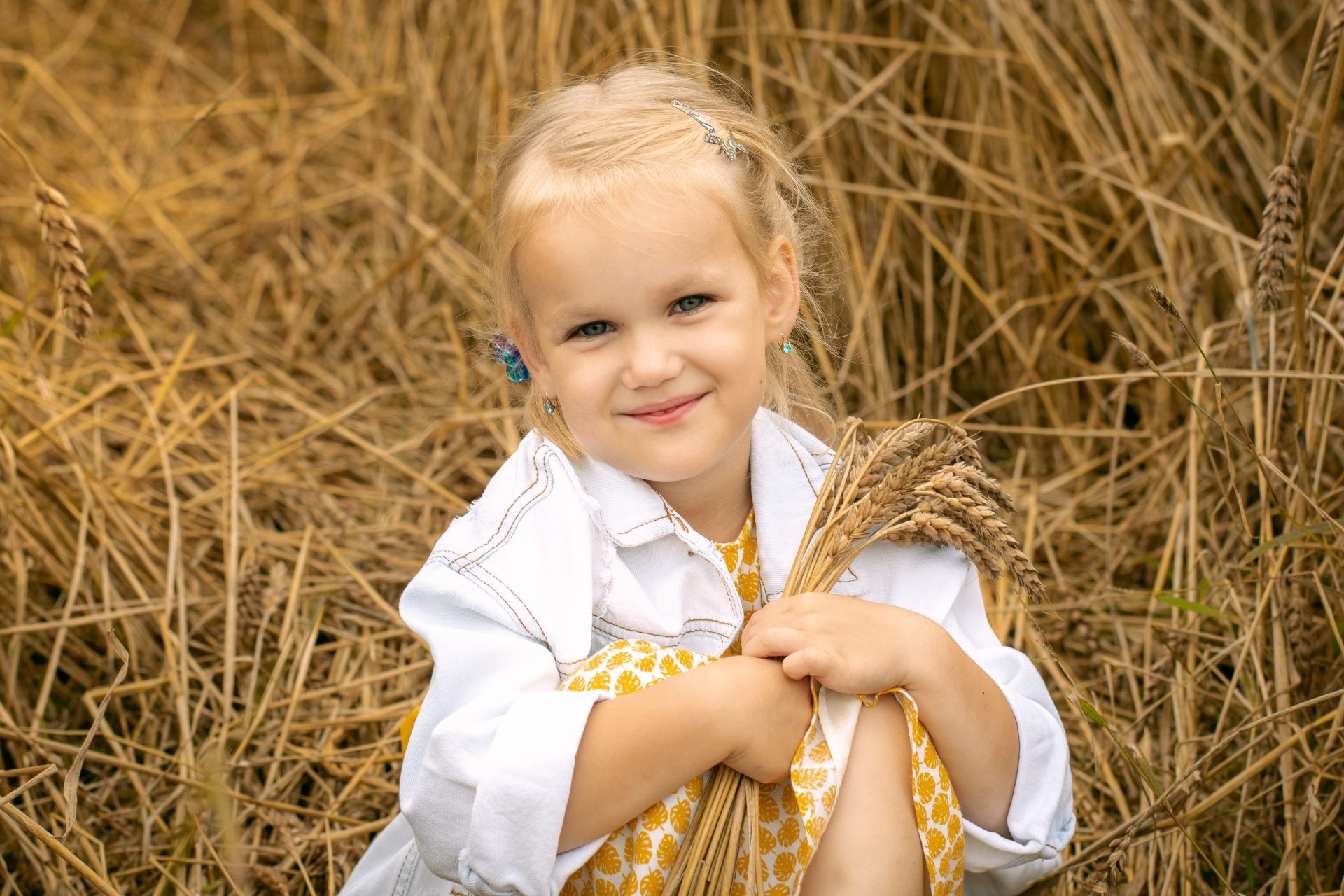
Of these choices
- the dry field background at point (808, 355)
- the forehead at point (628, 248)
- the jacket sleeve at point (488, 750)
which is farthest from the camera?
the dry field background at point (808, 355)

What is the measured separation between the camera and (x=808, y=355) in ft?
→ 8.31

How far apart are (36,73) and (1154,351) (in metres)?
3.30

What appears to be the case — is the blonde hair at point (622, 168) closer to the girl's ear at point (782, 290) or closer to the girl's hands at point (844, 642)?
the girl's ear at point (782, 290)

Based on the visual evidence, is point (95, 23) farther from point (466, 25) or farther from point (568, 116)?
point (568, 116)

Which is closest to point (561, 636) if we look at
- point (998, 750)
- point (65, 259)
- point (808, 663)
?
point (808, 663)

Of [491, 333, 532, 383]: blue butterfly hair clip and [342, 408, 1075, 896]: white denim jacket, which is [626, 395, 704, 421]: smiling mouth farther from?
[491, 333, 532, 383]: blue butterfly hair clip

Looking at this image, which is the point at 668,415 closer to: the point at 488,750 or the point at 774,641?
the point at 774,641

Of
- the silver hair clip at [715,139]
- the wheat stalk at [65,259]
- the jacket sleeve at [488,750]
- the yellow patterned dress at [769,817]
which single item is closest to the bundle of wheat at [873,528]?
the yellow patterned dress at [769,817]

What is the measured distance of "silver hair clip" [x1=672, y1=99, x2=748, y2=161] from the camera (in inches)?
56.7

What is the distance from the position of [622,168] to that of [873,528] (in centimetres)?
52

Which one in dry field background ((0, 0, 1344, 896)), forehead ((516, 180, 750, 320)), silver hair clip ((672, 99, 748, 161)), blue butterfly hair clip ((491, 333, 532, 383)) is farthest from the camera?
dry field background ((0, 0, 1344, 896))

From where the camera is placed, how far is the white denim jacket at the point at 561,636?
123 cm

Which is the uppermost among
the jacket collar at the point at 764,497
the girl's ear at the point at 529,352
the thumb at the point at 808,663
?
the girl's ear at the point at 529,352

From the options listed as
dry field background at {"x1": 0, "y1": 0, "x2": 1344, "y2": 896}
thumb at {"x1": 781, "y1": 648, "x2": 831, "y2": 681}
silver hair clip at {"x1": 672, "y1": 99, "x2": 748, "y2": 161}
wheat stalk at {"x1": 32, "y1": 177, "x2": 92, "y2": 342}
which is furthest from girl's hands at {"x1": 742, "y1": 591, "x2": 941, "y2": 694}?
wheat stalk at {"x1": 32, "y1": 177, "x2": 92, "y2": 342}
